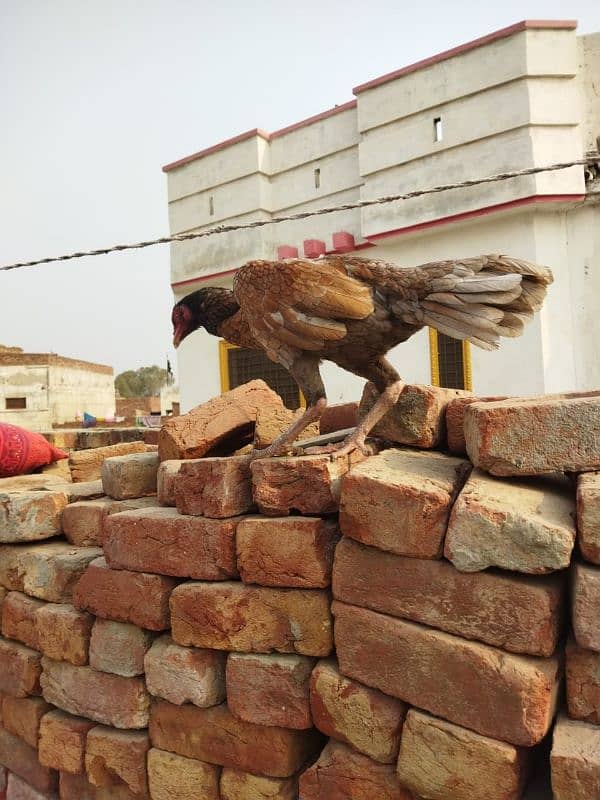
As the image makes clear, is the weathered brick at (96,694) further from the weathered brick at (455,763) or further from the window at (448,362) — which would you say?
the window at (448,362)

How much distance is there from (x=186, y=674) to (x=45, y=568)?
4.08 feet

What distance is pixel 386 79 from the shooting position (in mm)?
9258

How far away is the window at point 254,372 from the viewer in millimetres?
9961

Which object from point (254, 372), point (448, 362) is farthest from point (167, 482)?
point (254, 372)

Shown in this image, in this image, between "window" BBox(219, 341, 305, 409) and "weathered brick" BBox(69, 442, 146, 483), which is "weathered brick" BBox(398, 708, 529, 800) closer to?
"weathered brick" BBox(69, 442, 146, 483)

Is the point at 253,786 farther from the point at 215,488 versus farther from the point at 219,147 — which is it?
the point at 219,147

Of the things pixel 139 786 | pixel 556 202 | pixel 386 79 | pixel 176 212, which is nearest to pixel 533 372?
pixel 556 202

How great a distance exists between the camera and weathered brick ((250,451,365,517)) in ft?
8.19

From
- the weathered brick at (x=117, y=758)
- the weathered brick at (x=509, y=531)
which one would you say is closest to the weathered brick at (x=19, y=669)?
the weathered brick at (x=117, y=758)

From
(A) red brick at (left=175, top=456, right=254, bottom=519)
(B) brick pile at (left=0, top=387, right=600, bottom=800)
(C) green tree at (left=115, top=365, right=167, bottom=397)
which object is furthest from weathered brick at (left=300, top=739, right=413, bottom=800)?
(C) green tree at (left=115, top=365, right=167, bottom=397)

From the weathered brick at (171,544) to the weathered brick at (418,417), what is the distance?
0.95 metres

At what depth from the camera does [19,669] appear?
133 inches

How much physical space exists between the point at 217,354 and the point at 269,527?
28.9 feet

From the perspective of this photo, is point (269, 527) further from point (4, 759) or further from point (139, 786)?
point (4, 759)
